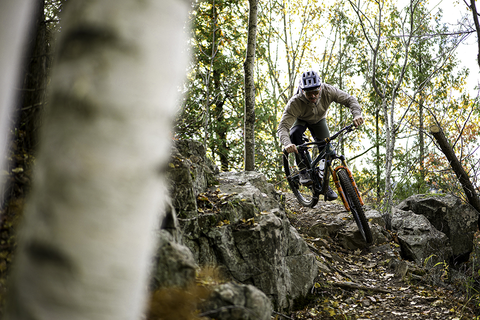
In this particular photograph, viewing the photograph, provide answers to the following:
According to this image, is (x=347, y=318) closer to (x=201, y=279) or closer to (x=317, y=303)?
(x=317, y=303)

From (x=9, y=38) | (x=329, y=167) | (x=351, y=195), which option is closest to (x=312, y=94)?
(x=329, y=167)

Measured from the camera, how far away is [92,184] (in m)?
0.65

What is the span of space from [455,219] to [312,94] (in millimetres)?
4306

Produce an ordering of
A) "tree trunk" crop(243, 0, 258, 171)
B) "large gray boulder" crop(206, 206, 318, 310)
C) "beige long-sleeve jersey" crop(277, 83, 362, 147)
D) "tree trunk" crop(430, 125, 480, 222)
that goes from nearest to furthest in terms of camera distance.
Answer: "large gray boulder" crop(206, 206, 318, 310) < "beige long-sleeve jersey" crop(277, 83, 362, 147) < "tree trunk" crop(243, 0, 258, 171) < "tree trunk" crop(430, 125, 480, 222)

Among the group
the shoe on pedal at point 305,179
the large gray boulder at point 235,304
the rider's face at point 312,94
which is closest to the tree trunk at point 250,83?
the shoe on pedal at point 305,179

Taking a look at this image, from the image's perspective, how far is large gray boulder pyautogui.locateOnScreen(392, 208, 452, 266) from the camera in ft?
18.3

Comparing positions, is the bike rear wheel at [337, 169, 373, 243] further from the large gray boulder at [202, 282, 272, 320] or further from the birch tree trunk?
the birch tree trunk

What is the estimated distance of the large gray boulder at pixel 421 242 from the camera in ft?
18.3

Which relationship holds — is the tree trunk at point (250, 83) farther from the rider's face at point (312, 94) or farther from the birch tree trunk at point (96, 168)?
the birch tree trunk at point (96, 168)

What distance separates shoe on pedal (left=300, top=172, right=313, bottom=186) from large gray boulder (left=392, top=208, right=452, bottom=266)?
1.88 metres

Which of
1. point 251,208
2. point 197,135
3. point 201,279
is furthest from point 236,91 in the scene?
point 201,279

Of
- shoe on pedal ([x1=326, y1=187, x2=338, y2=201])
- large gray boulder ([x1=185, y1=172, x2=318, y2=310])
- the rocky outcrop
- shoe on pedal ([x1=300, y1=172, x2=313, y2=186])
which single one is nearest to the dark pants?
shoe on pedal ([x1=300, y1=172, x2=313, y2=186])

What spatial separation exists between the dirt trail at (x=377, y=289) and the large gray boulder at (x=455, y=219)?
129 cm

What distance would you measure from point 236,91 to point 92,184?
1124 cm
